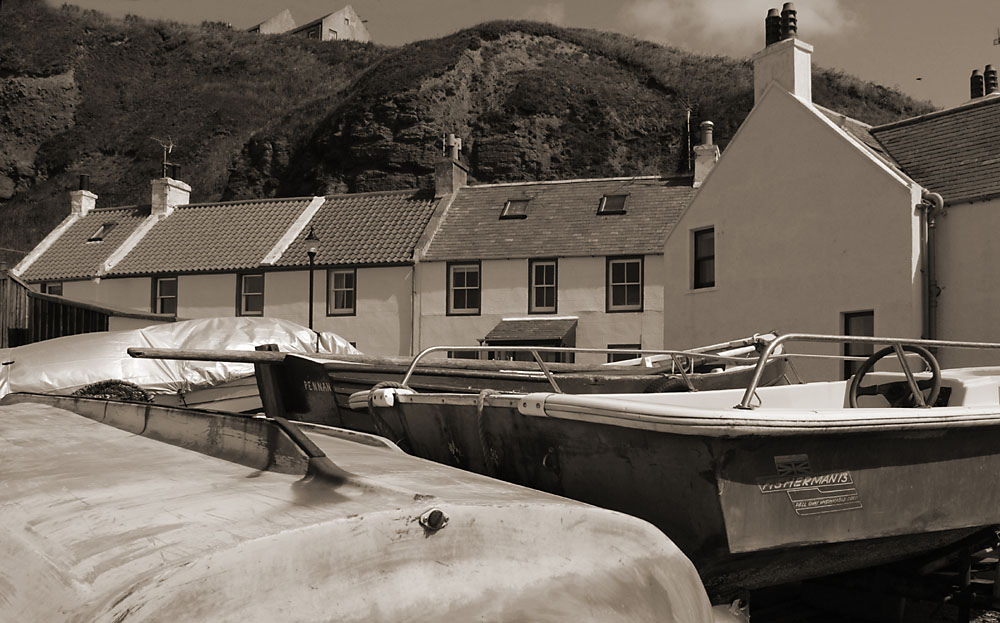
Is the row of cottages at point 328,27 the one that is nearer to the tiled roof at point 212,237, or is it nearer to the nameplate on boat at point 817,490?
the tiled roof at point 212,237

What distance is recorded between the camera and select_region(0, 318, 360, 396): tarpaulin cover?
11.3m

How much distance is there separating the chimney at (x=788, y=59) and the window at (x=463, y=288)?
438 inches

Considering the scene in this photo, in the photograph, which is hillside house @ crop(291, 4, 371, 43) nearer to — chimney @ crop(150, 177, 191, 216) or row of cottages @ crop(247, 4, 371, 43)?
row of cottages @ crop(247, 4, 371, 43)

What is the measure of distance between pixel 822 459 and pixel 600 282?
21634mm

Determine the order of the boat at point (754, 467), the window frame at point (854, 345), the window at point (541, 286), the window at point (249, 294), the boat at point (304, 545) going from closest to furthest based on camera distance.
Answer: the boat at point (304, 545)
the boat at point (754, 467)
the window frame at point (854, 345)
the window at point (541, 286)
the window at point (249, 294)

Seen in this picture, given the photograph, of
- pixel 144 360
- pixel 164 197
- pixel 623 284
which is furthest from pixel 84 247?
pixel 144 360

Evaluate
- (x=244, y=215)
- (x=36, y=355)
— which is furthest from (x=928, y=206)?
(x=244, y=215)

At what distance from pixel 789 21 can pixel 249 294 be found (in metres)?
18.7

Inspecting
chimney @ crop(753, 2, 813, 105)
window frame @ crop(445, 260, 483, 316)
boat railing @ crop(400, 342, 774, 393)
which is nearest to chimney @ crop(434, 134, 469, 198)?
window frame @ crop(445, 260, 483, 316)

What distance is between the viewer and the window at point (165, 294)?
29.4 metres

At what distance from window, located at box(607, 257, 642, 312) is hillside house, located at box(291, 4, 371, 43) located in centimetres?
6908

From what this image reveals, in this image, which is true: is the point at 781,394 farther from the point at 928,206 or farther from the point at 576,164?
the point at 576,164

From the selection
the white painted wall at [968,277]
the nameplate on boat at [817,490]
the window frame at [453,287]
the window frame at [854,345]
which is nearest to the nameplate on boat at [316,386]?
the nameplate on boat at [817,490]

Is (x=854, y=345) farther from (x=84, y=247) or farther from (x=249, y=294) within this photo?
(x=84, y=247)
